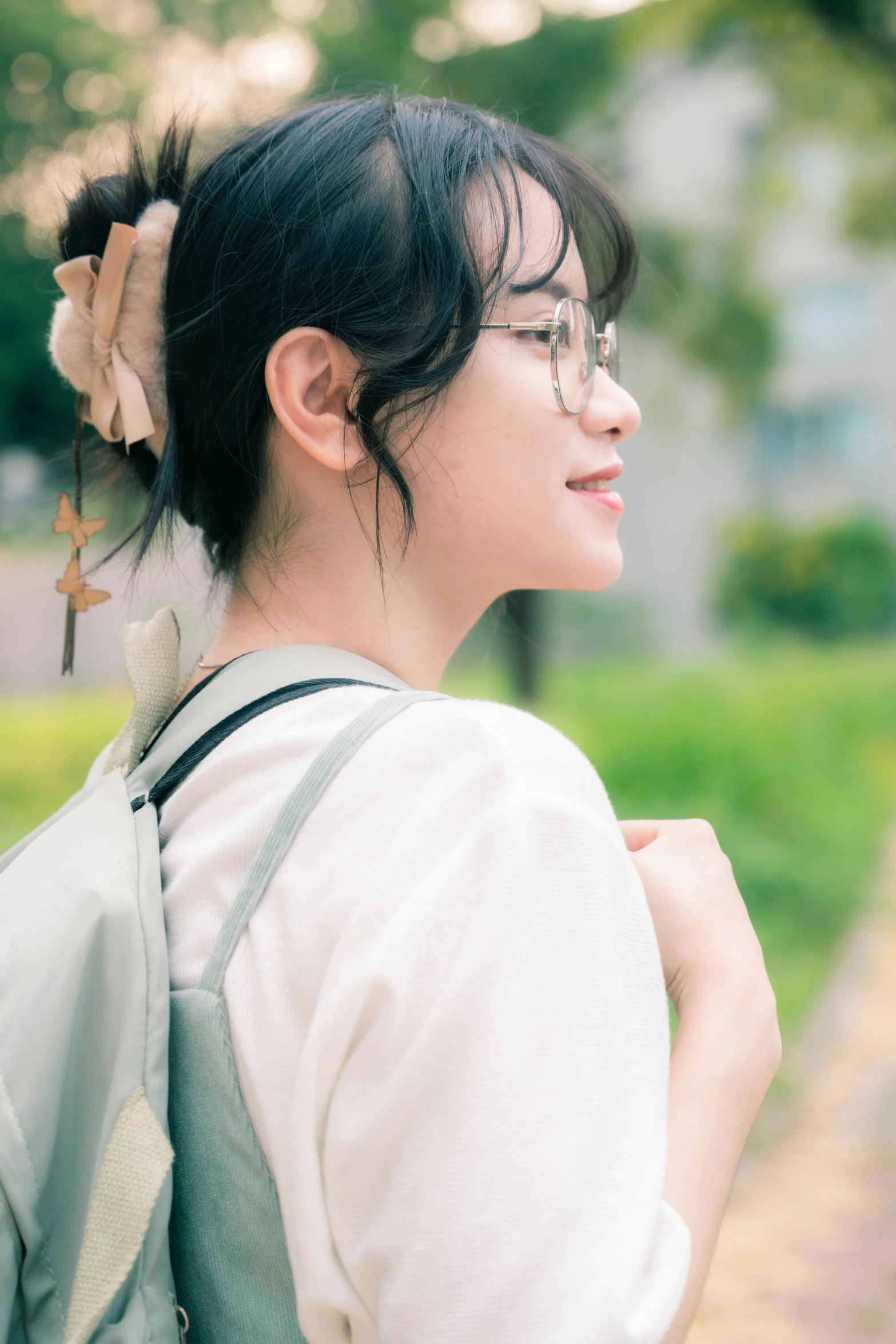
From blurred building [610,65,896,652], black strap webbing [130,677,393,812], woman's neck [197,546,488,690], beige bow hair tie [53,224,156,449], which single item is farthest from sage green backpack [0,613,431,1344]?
blurred building [610,65,896,652]

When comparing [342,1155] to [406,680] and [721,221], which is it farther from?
[721,221]

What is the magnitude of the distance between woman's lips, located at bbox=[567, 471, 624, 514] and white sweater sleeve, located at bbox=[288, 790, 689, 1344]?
45 cm

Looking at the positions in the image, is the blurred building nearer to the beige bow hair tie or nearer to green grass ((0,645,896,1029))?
green grass ((0,645,896,1029))

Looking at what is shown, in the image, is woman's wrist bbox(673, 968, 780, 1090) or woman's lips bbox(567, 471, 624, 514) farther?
woman's lips bbox(567, 471, 624, 514)

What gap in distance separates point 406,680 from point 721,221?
8953mm

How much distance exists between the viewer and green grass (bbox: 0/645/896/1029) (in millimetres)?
A: 5480

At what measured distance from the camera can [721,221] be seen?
29.9ft

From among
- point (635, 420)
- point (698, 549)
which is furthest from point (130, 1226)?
point (698, 549)

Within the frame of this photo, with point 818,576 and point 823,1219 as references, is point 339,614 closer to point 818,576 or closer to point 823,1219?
point 823,1219

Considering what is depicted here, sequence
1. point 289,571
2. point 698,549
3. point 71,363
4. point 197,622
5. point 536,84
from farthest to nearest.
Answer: point 698,549 → point 536,84 → point 197,622 → point 71,363 → point 289,571

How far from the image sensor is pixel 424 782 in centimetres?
76

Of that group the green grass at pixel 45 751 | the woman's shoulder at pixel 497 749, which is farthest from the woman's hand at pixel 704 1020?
the green grass at pixel 45 751

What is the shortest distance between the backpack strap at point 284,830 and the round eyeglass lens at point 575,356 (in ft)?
1.29

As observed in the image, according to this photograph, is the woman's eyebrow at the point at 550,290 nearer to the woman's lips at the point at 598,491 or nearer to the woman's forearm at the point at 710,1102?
the woman's lips at the point at 598,491
